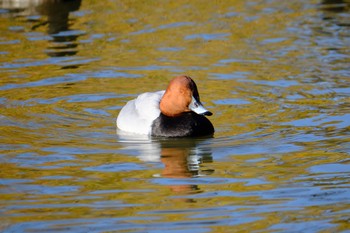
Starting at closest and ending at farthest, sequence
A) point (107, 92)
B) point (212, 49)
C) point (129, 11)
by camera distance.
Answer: point (107, 92), point (212, 49), point (129, 11)

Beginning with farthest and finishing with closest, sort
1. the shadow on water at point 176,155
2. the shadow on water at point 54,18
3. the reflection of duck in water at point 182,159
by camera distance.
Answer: the shadow on water at point 54,18, the shadow on water at point 176,155, the reflection of duck in water at point 182,159

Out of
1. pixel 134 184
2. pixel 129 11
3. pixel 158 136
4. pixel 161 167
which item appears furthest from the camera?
pixel 129 11

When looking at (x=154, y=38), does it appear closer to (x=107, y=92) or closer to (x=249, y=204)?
(x=107, y=92)

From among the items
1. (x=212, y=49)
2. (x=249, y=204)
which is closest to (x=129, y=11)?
(x=212, y=49)

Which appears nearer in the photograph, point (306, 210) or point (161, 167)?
point (306, 210)

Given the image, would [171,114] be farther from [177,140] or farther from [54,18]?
[54,18]

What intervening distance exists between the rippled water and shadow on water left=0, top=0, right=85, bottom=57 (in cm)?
4

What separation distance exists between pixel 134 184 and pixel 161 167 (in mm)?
740

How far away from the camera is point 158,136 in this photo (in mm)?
9984

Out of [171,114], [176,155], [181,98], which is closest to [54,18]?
[171,114]

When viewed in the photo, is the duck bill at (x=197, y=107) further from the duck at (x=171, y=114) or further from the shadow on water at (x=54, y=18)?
the shadow on water at (x=54, y=18)

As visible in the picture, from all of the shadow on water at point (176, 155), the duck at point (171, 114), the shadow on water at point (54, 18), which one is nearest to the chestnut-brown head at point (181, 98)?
the duck at point (171, 114)

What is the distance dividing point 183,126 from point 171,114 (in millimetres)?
283

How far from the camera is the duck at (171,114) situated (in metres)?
9.83
